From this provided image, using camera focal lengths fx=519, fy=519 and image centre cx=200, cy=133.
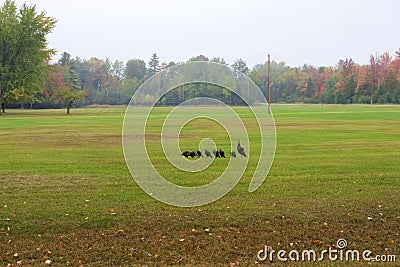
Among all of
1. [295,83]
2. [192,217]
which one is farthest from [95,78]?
[192,217]

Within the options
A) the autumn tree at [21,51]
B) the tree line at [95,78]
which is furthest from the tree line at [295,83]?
the autumn tree at [21,51]

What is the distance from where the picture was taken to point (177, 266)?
7012 millimetres

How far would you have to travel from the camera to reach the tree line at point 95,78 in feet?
249

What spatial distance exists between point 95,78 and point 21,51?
55407 mm

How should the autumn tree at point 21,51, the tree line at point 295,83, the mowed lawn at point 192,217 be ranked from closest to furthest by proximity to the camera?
the mowed lawn at point 192,217 < the autumn tree at point 21,51 < the tree line at point 295,83

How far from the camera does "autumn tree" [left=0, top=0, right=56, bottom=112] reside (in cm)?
7438

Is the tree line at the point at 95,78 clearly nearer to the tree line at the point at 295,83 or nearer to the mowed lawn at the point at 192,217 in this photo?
the tree line at the point at 295,83

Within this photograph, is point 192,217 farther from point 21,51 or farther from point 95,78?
point 95,78

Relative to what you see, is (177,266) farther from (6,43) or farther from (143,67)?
(143,67)

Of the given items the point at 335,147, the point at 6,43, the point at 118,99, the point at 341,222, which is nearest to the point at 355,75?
the point at 118,99

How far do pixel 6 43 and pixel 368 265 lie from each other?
3050 inches

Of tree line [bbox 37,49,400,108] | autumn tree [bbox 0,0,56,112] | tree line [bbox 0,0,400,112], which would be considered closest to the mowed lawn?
tree line [bbox 0,0,400,112]

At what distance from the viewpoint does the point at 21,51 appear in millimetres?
77000

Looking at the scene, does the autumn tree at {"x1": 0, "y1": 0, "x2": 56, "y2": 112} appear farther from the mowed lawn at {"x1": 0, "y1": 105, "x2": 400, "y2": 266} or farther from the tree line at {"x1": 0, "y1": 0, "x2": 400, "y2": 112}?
the mowed lawn at {"x1": 0, "y1": 105, "x2": 400, "y2": 266}
